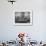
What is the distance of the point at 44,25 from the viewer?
15.4ft

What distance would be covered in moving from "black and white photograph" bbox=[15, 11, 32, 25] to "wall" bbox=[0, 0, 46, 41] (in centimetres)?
14

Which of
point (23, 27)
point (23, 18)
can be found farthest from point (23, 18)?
point (23, 27)

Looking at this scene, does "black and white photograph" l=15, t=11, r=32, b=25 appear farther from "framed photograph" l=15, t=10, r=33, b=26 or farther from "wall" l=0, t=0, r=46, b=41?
"wall" l=0, t=0, r=46, b=41

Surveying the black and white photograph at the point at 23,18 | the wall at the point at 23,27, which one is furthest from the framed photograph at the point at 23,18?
the wall at the point at 23,27

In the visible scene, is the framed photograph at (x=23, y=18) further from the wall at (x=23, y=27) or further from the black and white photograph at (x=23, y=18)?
the wall at (x=23, y=27)

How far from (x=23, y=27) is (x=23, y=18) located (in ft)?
1.05

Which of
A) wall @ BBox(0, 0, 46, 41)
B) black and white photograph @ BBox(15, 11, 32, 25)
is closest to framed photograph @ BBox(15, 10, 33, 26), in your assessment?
black and white photograph @ BBox(15, 11, 32, 25)

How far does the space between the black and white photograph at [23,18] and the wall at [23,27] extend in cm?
14

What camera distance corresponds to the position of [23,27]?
475 cm

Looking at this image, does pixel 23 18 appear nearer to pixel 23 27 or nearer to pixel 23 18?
pixel 23 18

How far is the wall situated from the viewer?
4.70 metres

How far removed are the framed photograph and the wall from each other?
11 cm

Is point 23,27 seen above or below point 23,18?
below

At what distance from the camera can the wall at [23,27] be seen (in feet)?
15.4
